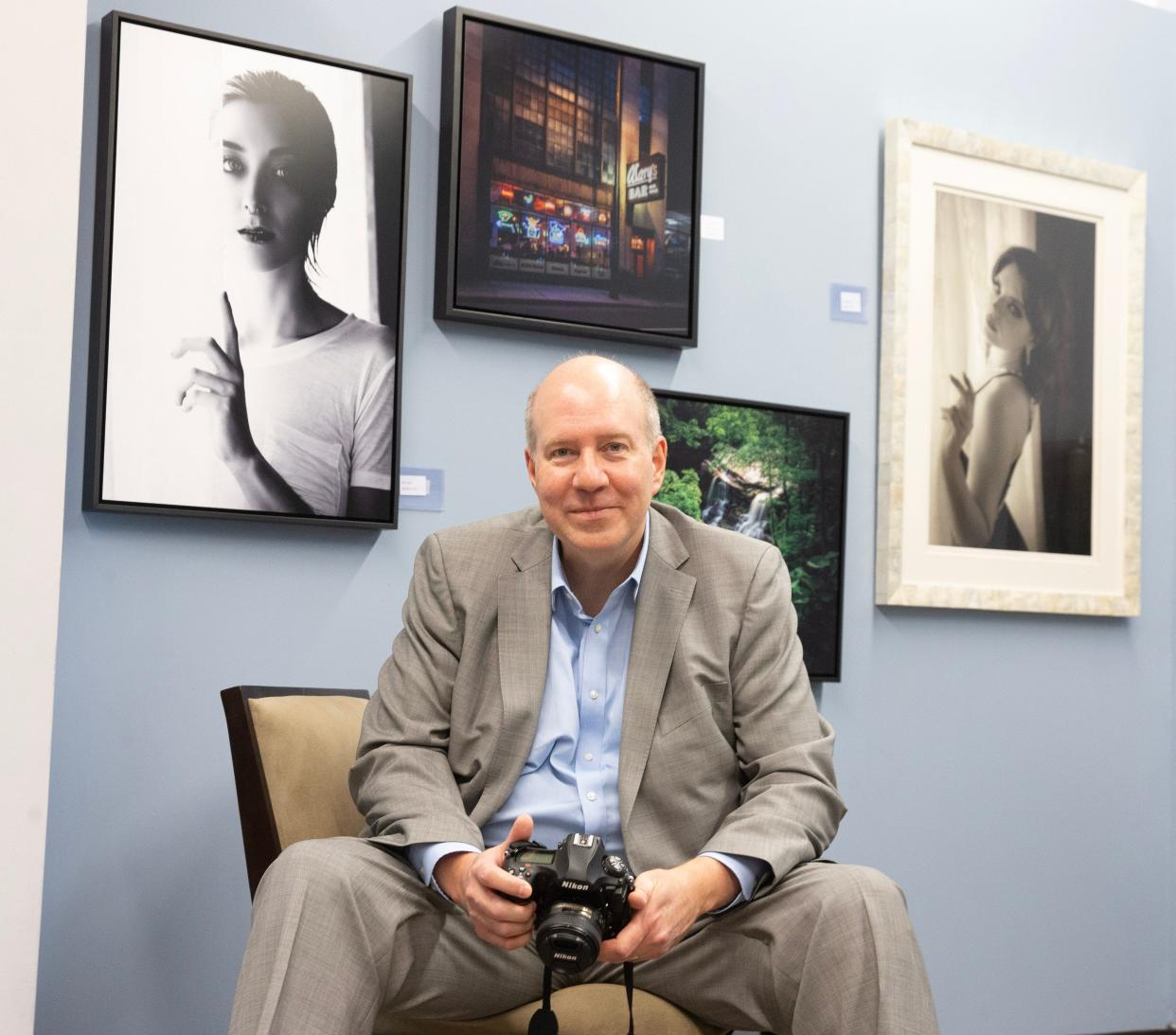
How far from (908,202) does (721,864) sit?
264 centimetres

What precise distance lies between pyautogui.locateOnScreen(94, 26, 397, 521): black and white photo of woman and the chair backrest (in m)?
0.74

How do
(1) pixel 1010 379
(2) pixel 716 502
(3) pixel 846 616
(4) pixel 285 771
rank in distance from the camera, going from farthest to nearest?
(1) pixel 1010 379 < (3) pixel 846 616 < (2) pixel 716 502 < (4) pixel 285 771

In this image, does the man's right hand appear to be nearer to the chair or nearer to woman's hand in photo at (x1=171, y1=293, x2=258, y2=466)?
the chair

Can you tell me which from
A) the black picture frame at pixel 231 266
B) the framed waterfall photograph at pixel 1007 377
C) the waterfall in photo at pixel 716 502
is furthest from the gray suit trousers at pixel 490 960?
the framed waterfall photograph at pixel 1007 377

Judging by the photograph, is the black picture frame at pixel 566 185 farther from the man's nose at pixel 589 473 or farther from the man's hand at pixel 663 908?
the man's hand at pixel 663 908

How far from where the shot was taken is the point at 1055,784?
4.62 meters

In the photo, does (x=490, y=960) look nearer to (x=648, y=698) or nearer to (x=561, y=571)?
(x=648, y=698)

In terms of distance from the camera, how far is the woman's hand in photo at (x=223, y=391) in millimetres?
3363

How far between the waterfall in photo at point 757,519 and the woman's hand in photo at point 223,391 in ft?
4.68

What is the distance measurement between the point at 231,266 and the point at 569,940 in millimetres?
1961

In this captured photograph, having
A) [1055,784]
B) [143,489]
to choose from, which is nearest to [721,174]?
[143,489]

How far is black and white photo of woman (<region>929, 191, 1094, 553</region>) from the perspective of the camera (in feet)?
14.7

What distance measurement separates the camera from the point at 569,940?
6.89ft

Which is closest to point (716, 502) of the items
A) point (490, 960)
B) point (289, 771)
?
point (289, 771)
